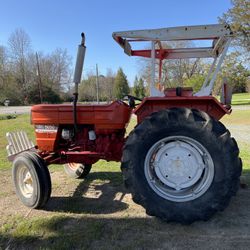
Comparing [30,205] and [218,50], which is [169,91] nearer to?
[218,50]

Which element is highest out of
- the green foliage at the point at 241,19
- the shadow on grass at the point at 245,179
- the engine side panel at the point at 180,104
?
the green foliage at the point at 241,19

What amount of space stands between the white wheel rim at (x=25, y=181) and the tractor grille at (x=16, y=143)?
61cm

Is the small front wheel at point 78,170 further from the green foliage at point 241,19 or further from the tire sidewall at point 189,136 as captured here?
the green foliage at point 241,19

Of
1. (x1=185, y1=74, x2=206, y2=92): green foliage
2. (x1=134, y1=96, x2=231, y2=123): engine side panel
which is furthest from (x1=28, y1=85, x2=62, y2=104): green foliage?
(x1=134, y1=96, x2=231, y2=123): engine side panel

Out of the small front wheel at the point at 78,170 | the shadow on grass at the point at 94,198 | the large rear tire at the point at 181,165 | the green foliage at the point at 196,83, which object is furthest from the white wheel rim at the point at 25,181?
the green foliage at the point at 196,83

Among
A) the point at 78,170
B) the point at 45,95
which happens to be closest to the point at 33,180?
the point at 78,170

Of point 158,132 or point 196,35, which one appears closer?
point 158,132

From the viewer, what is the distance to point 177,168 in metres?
3.51

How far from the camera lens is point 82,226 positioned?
341 cm

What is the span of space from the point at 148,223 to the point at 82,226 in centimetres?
74

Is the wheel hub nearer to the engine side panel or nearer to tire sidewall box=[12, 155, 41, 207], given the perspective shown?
the engine side panel

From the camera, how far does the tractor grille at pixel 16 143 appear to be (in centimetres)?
482

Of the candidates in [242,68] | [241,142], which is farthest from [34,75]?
[241,142]

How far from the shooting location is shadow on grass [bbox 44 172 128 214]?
12.9ft
